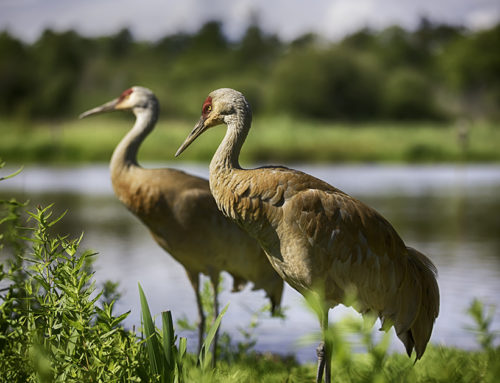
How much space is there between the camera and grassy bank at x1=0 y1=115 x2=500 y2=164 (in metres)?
26.3

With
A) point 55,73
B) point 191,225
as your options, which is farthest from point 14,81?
point 191,225

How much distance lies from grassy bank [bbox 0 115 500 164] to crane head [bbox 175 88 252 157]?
21.6m

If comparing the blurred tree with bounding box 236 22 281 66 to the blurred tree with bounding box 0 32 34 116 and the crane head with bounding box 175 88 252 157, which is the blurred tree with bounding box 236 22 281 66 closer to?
the blurred tree with bounding box 0 32 34 116

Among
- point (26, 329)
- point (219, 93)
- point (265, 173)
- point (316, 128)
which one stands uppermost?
point (219, 93)

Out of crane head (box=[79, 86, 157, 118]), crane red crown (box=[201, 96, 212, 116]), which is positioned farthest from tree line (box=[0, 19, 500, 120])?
crane red crown (box=[201, 96, 212, 116])

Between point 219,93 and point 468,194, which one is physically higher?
point 219,93

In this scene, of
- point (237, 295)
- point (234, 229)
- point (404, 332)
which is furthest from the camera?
point (237, 295)

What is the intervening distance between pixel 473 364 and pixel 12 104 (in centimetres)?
2916

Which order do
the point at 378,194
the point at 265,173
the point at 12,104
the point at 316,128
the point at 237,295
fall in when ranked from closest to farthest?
the point at 265,173
the point at 237,295
the point at 378,194
the point at 12,104
the point at 316,128

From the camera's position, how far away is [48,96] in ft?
90.6

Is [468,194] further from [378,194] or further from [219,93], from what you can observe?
[219,93]

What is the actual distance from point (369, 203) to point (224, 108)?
10425 millimetres

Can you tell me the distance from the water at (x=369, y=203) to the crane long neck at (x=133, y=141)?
33.8 inches

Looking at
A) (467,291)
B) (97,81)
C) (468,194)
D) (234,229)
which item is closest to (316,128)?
(97,81)
